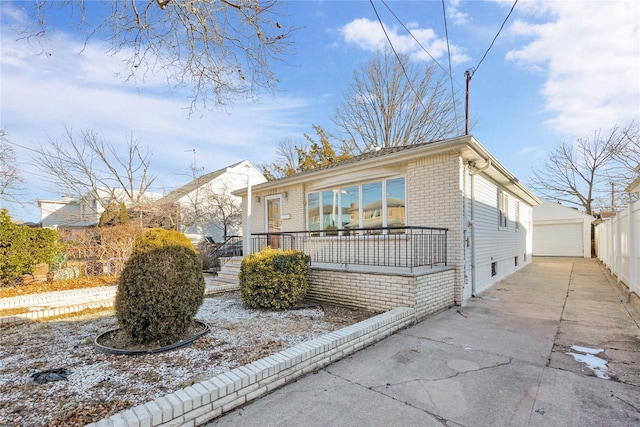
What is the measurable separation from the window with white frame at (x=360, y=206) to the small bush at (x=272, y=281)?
2.83 meters

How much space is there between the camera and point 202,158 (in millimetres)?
20344

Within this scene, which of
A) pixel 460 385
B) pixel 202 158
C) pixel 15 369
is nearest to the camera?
pixel 460 385

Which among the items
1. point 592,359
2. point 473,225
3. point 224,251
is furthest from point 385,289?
point 224,251

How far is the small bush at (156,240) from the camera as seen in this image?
3.84m

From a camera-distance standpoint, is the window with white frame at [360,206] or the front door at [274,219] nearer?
the window with white frame at [360,206]

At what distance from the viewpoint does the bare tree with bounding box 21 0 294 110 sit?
3.96 m

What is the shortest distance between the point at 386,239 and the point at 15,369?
6461 millimetres

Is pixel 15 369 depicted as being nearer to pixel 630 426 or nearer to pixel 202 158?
pixel 630 426

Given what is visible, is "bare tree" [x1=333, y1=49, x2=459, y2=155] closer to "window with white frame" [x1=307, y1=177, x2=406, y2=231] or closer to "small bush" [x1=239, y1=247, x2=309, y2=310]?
"window with white frame" [x1=307, y1=177, x2=406, y2=231]

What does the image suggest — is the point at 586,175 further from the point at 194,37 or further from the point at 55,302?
the point at 55,302

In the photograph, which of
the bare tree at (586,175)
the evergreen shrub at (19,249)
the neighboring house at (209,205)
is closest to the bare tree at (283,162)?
the neighboring house at (209,205)

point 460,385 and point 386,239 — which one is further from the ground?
point 386,239

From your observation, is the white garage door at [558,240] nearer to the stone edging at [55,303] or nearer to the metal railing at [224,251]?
the metal railing at [224,251]

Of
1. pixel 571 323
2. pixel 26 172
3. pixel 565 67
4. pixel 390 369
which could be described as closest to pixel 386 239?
pixel 571 323
